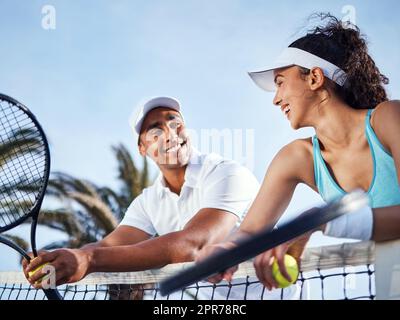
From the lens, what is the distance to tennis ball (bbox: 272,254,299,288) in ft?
4.19

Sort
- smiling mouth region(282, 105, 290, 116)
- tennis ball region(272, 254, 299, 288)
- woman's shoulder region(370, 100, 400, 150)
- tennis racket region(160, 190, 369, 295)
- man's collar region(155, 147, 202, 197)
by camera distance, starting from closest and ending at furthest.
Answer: tennis racket region(160, 190, 369, 295) < tennis ball region(272, 254, 299, 288) < woman's shoulder region(370, 100, 400, 150) < smiling mouth region(282, 105, 290, 116) < man's collar region(155, 147, 202, 197)

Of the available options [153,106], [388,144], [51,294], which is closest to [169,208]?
[153,106]

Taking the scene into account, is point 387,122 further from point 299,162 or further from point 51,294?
point 51,294

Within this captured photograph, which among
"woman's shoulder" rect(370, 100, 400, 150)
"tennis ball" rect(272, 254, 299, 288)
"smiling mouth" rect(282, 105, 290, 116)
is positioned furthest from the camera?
"smiling mouth" rect(282, 105, 290, 116)

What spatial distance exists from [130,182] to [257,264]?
1043 mm

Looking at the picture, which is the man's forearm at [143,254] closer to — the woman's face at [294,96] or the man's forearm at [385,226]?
the woman's face at [294,96]

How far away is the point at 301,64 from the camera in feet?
5.26

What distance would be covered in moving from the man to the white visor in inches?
8.8

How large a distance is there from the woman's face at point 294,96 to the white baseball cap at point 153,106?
255 millimetres

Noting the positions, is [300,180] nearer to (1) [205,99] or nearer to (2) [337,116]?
(2) [337,116]

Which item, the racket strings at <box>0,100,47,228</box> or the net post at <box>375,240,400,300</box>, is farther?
the racket strings at <box>0,100,47,228</box>

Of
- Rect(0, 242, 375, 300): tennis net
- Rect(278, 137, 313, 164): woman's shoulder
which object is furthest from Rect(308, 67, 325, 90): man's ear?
Rect(0, 242, 375, 300): tennis net

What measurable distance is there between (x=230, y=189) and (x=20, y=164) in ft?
1.71

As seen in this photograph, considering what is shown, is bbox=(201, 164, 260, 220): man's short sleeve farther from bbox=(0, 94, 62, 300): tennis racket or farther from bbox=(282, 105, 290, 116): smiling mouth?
bbox=(0, 94, 62, 300): tennis racket
